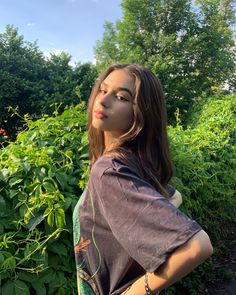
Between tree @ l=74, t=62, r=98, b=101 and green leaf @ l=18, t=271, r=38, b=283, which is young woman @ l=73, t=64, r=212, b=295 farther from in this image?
tree @ l=74, t=62, r=98, b=101

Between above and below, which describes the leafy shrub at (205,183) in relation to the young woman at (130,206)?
below

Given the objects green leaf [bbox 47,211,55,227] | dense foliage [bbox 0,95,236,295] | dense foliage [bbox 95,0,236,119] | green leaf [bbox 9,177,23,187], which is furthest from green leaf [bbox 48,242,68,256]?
dense foliage [bbox 95,0,236,119]

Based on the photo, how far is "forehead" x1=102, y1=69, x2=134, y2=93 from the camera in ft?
3.76

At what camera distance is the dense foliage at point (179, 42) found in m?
12.6

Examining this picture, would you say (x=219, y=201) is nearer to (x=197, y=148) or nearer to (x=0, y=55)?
(x=197, y=148)

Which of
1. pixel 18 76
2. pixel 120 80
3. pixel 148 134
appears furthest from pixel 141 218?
pixel 18 76

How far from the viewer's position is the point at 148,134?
113 centimetres

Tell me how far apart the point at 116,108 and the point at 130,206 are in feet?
1.11

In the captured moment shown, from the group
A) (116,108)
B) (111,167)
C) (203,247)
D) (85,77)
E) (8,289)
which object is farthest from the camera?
(85,77)

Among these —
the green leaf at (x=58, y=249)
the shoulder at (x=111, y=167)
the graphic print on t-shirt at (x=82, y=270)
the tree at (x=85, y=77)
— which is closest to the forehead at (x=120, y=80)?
the shoulder at (x=111, y=167)

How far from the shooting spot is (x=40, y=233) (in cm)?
148

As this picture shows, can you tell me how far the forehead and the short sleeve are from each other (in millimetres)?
293

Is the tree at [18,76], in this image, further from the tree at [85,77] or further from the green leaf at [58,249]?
the green leaf at [58,249]

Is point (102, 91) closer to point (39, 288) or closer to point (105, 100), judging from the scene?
point (105, 100)
